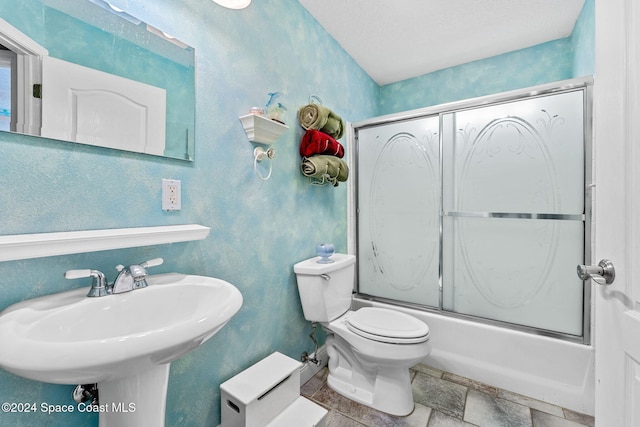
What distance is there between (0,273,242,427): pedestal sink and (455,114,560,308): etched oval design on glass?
1.66m

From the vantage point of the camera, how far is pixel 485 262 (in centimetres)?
182

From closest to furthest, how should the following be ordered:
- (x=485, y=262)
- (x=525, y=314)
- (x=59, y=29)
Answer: (x=59, y=29) < (x=525, y=314) < (x=485, y=262)

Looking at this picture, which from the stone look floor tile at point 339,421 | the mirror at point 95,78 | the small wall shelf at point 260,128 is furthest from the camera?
the stone look floor tile at point 339,421

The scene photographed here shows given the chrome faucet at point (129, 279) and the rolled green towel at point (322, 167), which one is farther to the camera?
the rolled green towel at point (322, 167)

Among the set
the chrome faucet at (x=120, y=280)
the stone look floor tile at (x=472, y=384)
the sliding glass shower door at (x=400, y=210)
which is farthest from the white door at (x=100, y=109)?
the stone look floor tile at (x=472, y=384)

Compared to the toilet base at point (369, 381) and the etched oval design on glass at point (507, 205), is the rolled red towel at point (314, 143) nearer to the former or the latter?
the etched oval design on glass at point (507, 205)

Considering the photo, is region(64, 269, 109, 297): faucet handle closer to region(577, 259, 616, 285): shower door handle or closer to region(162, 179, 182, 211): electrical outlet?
region(162, 179, 182, 211): electrical outlet

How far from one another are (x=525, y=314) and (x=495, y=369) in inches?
15.3

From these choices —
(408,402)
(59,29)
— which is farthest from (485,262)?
(59,29)

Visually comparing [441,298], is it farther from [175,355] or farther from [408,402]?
[175,355]

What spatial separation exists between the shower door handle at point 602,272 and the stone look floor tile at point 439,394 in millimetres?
1184

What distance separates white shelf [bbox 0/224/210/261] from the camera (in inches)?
24.8

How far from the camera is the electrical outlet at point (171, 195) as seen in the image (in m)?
1.04

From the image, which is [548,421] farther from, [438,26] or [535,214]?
[438,26]
